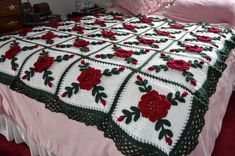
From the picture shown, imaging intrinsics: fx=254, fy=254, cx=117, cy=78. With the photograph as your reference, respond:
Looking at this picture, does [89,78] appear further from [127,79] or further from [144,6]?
[144,6]

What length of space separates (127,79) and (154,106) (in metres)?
0.19

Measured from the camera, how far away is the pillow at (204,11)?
2338 mm

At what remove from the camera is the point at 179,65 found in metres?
1.22

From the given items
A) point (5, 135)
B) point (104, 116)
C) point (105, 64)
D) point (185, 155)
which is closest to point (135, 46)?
point (105, 64)

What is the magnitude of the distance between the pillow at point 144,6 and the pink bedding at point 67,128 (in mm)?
1401

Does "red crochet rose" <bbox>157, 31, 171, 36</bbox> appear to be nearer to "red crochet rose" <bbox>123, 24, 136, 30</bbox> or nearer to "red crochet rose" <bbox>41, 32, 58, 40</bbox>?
"red crochet rose" <bbox>123, 24, 136, 30</bbox>

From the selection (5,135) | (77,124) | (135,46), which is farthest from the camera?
(5,135)

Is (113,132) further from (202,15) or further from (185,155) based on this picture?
(202,15)

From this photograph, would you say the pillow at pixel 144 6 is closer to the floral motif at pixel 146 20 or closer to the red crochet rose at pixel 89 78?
the floral motif at pixel 146 20

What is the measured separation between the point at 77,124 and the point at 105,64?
1.06 ft

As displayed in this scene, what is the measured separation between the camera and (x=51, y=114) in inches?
51.8

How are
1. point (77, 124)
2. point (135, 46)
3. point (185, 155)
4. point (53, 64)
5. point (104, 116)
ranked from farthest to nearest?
point (135, 46)
point (53, 64)
point (77, 124)
point (104, 116)
point (185, 155)

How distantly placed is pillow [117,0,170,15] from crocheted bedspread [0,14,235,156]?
0.98m

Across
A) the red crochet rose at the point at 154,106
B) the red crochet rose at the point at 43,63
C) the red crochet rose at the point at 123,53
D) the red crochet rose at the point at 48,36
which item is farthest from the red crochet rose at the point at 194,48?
the red crochet rose at the point at 48,36
